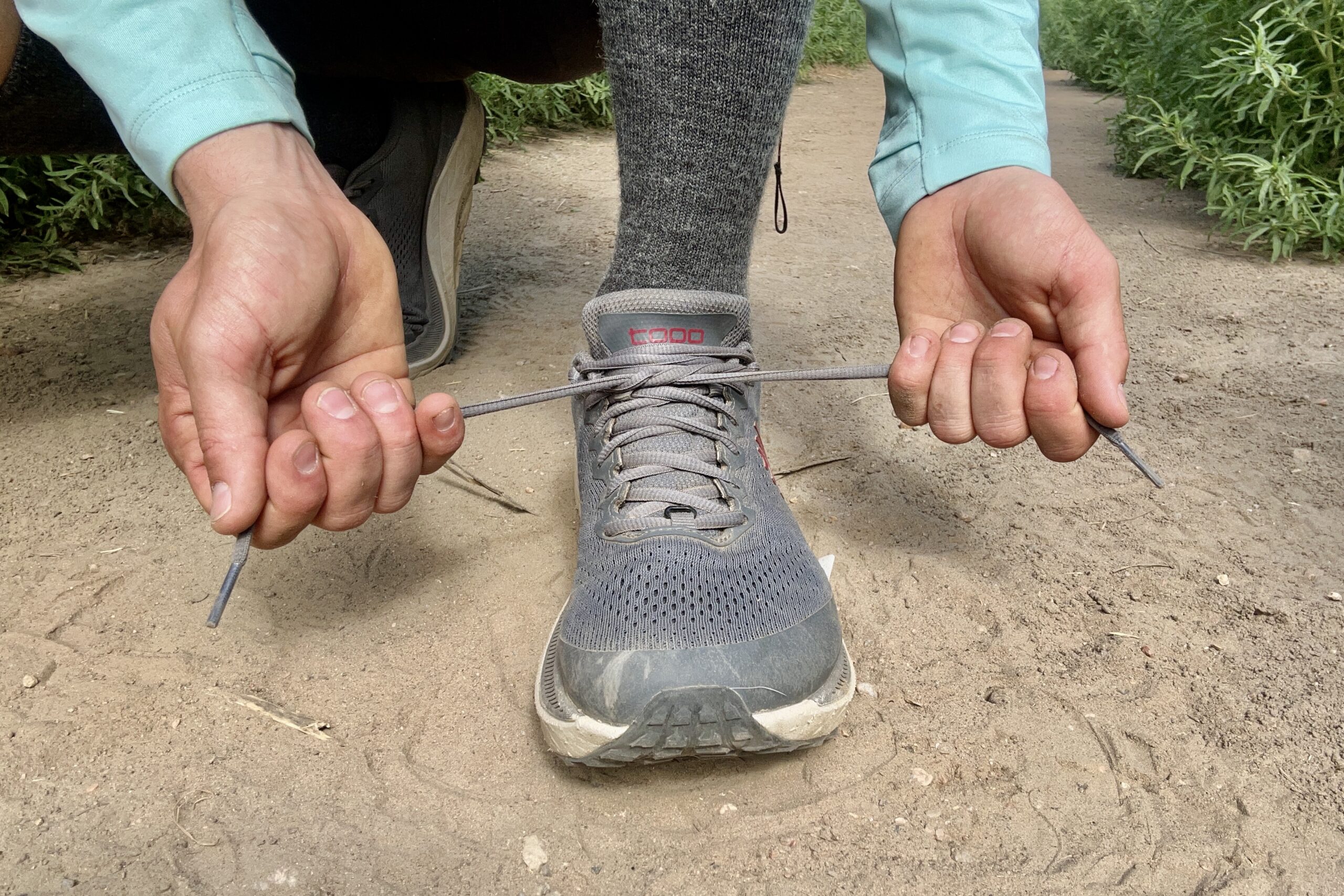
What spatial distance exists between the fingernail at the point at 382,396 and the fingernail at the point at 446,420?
4 centimetres

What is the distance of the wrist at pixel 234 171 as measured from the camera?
87 cm

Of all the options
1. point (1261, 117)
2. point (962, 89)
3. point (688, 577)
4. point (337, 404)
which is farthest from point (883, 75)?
point (1261, 117)

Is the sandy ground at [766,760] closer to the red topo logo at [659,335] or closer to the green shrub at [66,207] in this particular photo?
the red topo logo at [659,335]

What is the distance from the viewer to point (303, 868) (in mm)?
789

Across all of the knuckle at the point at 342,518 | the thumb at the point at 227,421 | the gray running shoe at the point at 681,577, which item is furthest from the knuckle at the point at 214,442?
the gray running shoe at the point at 681,577

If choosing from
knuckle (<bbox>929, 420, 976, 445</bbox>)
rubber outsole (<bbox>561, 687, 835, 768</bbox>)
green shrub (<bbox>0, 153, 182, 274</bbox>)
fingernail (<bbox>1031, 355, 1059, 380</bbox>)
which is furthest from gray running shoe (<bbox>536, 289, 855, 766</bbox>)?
green shrub (<bbox>0, 153, 182, 274</bbox>)

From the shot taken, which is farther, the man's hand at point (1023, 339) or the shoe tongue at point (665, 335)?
the shoe tongue at point (665, 335)

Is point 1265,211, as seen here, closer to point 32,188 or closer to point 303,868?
point 303,868

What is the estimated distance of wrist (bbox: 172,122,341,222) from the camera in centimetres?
87

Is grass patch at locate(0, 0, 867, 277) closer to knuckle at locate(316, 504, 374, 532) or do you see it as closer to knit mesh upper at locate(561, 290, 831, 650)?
knit mesh upper at locate(561, 290, 831, 650)

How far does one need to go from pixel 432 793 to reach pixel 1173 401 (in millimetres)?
1296

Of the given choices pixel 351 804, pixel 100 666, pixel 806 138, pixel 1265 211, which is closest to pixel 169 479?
pixel 100 666

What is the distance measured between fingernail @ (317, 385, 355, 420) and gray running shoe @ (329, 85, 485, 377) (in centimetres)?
83

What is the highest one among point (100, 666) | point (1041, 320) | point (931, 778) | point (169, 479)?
point (1041, 320)
